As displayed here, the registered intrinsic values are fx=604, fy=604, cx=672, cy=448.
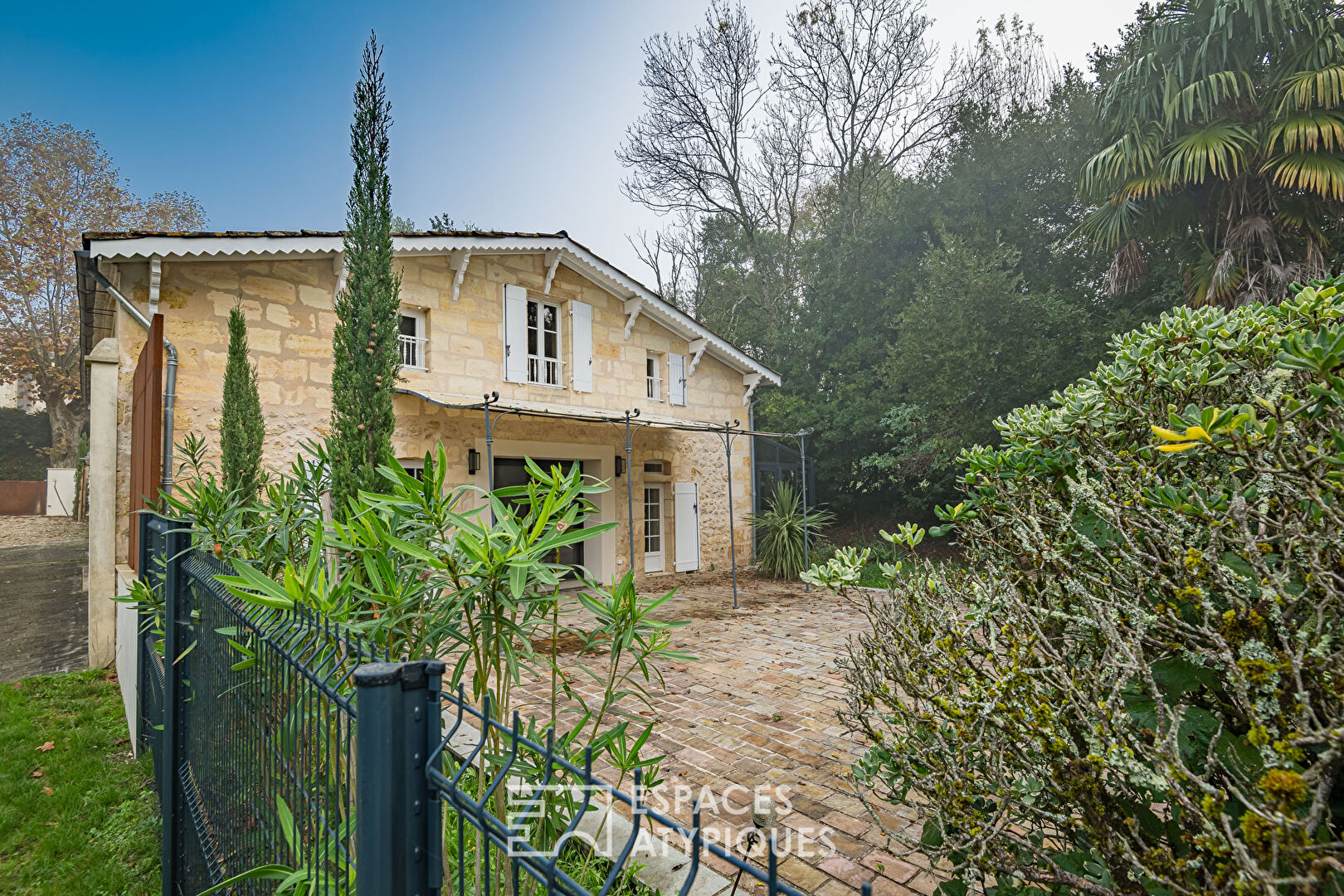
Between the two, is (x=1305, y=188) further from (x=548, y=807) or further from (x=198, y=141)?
(x=198, y=141)

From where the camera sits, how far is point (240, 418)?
5.54m

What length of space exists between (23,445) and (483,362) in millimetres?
22399

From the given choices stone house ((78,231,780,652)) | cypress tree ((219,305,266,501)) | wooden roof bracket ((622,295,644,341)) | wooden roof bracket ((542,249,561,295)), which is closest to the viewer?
cypress tree ((219,305,266,501))

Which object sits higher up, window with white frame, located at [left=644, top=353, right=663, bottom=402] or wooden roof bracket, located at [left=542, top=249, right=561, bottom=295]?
wooden roof bracket, located at [left=542, top=249, right=561, bottom=295]

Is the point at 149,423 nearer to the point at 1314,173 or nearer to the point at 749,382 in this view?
the point at 749,382

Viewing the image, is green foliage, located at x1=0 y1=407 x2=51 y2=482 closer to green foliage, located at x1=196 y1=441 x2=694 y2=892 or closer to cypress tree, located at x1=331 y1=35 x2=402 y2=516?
cypress tree, located at x1=331 y1=35 x2=402 y2=516

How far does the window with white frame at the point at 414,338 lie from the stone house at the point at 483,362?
23mm

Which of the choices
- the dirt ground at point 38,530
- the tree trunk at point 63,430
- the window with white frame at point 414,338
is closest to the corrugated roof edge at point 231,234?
the window with white frame at point 414,338

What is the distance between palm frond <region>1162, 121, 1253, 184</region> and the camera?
757cm

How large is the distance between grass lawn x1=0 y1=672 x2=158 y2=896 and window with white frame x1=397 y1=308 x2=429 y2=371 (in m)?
4.72

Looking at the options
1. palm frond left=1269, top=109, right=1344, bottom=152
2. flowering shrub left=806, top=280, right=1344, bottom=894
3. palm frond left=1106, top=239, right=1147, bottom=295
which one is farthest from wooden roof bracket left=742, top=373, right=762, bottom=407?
flowering shrub left=806, top=280, right=1344, bottom=894

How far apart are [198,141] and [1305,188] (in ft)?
99.8

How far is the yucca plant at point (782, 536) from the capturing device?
11.4 metres

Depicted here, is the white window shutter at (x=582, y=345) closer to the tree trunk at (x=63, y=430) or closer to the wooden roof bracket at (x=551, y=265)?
the wooden roof bracket at (x=551, y=265)
